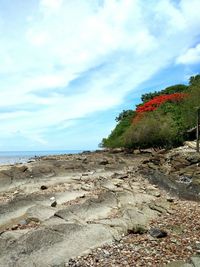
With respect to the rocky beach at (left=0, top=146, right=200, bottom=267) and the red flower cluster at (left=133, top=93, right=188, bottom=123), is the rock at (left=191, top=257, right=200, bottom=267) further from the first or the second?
the red flower cluster at (left=133, top=93, right=188, bottom=123)

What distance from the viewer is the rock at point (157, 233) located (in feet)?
38.4

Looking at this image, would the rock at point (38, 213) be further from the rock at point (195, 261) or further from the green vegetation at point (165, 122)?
the green vegetation at point (165, 122)

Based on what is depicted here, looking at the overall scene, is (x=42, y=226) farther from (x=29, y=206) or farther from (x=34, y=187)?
(x=34, y=187)

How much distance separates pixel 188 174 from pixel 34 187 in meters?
8.84

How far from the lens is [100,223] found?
40.9ft

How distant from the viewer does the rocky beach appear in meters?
10.0

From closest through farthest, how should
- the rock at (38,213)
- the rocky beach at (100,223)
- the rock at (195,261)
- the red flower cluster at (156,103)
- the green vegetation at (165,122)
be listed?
the rock at (195,261) < the rocky beach at (100,223) < the rock at (38,213) < the green vegetation at (165,122) < the red flower cluster at (156,103)

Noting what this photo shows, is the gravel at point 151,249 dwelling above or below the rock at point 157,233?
below

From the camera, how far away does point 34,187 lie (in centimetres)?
2070

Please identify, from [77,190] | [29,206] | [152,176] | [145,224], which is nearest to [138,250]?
[145,224]

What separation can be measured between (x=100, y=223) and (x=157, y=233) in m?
1.74

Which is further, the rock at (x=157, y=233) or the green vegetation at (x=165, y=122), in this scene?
the green vegetation at (x=165, y=122)

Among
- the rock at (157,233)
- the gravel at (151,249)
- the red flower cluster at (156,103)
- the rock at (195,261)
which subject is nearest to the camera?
the rock at (195,261)

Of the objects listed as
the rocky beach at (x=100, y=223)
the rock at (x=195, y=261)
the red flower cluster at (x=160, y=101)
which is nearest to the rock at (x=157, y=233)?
the rocky beach at (x=100, y=223)
